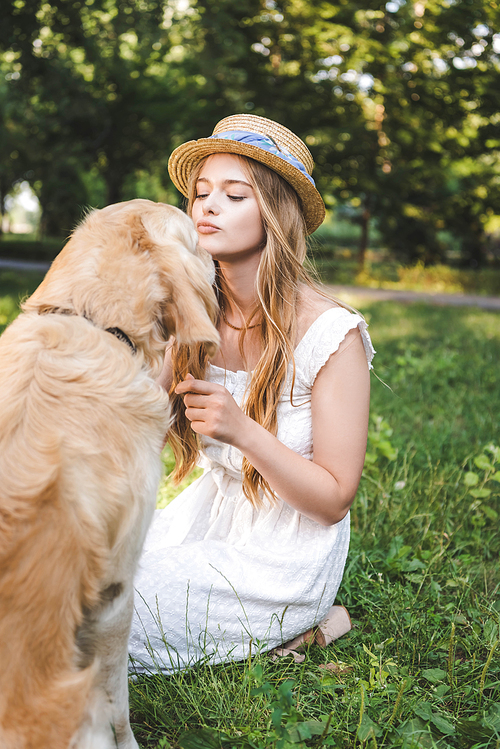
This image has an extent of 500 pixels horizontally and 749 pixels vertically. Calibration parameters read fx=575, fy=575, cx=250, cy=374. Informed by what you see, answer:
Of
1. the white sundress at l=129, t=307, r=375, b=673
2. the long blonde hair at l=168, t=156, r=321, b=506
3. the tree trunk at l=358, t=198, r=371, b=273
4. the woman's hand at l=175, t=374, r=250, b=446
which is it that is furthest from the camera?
the tree trunk at l=358, t=198, r=371, b=273

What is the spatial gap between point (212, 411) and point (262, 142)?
1089mm

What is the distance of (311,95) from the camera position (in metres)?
16.8

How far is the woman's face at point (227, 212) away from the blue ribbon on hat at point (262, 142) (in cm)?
7

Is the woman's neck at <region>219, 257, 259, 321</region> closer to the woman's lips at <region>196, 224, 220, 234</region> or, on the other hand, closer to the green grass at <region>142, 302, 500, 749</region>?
the woman's lips at <region>196, 224, 220, 234</region>

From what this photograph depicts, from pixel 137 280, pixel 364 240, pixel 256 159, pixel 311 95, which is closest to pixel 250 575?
pixel 137 280

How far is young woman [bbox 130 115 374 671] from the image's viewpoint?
2088mm

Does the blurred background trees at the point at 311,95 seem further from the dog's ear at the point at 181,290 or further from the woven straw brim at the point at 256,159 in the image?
the dog's ear at the point at 181,290

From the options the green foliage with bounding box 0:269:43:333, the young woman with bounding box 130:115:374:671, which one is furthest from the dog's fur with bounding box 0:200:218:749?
the green foliage with bounding box 0:269:43:333

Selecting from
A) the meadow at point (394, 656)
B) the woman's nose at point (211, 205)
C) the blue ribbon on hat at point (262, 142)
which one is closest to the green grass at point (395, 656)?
the meadow at point (394, 656)

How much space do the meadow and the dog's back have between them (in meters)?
0.61

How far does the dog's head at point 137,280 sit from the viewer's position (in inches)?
58.8

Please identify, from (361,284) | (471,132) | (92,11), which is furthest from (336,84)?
(92,11)

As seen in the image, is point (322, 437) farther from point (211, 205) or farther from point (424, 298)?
point (424, 298)

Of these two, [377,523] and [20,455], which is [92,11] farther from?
[20,455]
